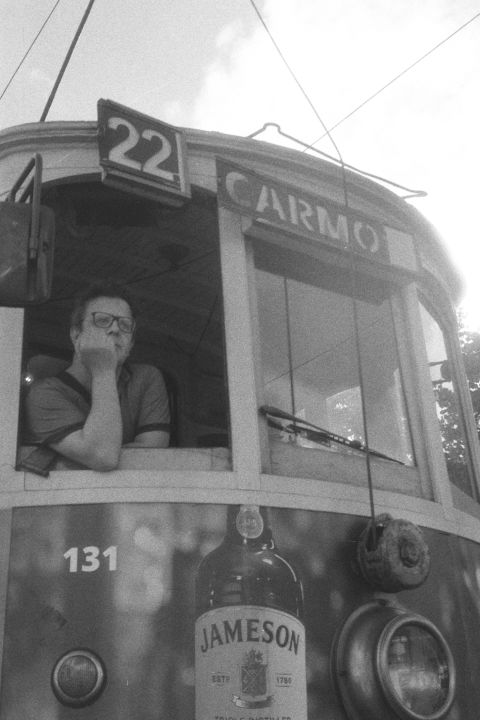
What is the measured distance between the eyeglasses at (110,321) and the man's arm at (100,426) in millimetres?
128

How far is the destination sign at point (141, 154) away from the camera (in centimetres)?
332

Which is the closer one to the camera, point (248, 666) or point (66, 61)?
point (248, 666)

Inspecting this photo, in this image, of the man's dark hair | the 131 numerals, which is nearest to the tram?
the 131 numerals

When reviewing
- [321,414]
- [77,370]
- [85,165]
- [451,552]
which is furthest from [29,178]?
[451,552]

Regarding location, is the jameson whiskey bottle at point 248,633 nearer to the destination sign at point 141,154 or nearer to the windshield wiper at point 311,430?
the windshield wiper at point 311,430

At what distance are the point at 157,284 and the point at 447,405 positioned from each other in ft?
5.68

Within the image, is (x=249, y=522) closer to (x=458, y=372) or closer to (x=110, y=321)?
(x=110, y=321)

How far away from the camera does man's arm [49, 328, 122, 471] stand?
3.01m

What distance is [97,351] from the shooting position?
323 centimetres

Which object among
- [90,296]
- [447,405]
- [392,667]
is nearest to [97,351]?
[90,296]

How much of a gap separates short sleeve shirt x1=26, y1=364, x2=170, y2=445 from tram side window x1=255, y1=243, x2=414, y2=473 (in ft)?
1.47

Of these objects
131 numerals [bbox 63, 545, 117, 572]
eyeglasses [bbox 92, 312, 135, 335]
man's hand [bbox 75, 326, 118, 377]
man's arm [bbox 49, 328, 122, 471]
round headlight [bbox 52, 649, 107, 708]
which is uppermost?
eyeglasses [bbox 92, 312, 135, 335]

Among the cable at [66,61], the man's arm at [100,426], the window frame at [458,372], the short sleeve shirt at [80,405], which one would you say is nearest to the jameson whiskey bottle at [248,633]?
the man's arm at [100,426]

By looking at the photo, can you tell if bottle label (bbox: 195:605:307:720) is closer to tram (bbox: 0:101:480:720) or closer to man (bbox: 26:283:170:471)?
tram (bbox: 0:101:480:720)
